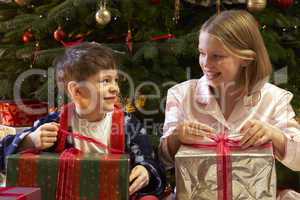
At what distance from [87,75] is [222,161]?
0.37 metres

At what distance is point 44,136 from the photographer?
975mm

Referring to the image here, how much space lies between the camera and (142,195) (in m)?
0.99

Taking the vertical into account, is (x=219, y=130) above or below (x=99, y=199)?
above

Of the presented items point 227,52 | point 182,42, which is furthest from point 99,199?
point 182,42

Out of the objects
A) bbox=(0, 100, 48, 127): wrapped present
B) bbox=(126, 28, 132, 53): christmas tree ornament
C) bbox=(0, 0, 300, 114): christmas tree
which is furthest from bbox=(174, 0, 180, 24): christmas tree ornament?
bbox=(0, 100, 48, 127): wrapped present

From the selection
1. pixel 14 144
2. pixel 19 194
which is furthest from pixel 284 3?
pixel 19 194

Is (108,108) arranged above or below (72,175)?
above

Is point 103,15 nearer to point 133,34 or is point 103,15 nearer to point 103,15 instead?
point 103,15

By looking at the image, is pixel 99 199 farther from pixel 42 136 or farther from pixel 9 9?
pixel 9 9

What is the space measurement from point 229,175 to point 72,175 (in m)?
0.30

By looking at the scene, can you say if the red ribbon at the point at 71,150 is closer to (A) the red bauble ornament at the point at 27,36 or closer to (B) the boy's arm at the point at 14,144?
(B) the boy's arm at the point at 14,144

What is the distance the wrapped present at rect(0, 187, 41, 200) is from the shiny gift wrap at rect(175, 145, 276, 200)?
0.27m

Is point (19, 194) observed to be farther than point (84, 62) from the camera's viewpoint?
No

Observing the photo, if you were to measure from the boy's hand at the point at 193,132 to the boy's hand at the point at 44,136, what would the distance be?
0.90 feet
